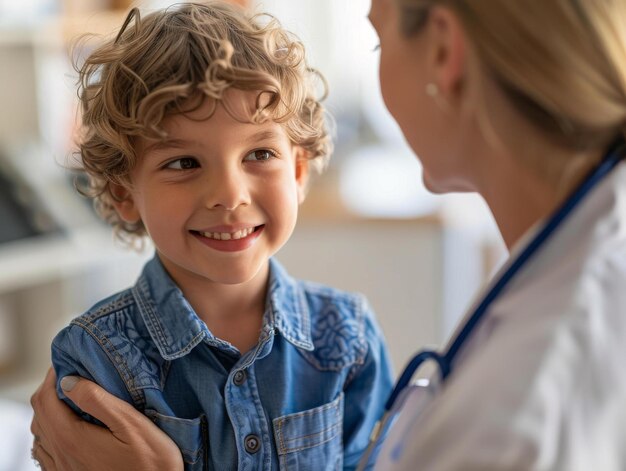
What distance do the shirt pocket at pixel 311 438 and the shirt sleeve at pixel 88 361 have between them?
0.22 metres

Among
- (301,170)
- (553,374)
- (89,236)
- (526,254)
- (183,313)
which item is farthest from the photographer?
(89,236)

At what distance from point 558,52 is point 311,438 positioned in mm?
Result: 644

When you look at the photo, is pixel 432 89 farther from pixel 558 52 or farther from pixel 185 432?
pixel 185 432

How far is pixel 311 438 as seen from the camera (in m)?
1.24

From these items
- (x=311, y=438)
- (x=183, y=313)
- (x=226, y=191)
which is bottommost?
(x=311, y=438)

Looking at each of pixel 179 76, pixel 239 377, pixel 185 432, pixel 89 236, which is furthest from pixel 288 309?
pixel 89 236

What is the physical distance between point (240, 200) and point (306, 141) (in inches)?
7.7

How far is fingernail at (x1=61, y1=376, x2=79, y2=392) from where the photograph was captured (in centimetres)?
119

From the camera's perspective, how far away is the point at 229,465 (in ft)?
3.91

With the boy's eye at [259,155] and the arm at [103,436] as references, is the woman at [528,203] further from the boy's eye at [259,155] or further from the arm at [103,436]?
the arm at [103,436]

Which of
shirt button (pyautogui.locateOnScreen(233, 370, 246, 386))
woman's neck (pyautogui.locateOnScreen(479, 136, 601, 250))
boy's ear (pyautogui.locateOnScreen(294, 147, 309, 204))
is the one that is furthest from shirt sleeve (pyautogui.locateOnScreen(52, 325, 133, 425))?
woman's neck (pyautogui.locateOnScreen(479, 136, 601, 250))

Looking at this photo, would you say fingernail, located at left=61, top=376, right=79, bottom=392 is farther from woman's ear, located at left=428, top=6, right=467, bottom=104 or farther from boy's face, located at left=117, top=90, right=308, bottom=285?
woman's ear, located at left=428, top=6, right=467, bottom=104

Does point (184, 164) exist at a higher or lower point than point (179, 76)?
lower

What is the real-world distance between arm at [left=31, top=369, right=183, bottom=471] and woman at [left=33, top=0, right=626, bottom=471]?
0.33 meters
